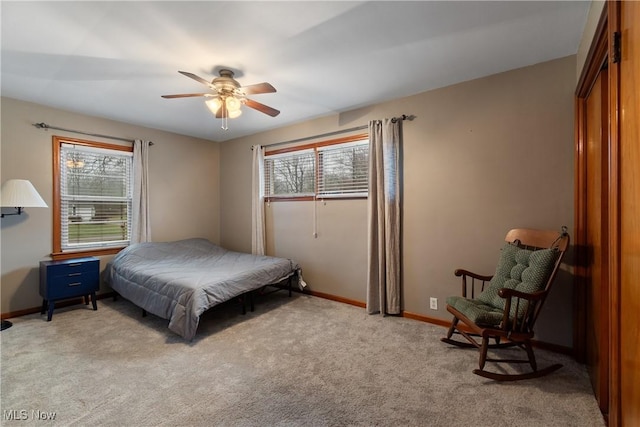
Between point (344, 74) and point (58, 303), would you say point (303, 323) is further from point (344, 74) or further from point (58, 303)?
point (58, 303)

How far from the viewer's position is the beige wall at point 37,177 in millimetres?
3135

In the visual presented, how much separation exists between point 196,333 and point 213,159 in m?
3.23

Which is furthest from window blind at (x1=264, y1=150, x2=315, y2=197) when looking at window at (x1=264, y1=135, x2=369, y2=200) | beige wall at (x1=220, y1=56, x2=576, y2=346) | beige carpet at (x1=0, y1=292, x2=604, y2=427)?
beige carpet at (x1=0, y1=292, x2=604, y2=427)

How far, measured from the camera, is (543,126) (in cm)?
241

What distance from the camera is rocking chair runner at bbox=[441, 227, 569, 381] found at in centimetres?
196

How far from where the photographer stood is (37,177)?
10.9ft

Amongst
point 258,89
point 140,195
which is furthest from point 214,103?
point 140,195

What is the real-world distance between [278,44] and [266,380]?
8.03 feet

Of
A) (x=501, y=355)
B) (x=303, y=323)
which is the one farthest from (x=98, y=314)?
(x=501, y=355)

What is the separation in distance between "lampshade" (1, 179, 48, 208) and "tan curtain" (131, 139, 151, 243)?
1.05 m

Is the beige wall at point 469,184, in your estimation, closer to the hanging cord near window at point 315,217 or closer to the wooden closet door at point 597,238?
the hanging cord near window at point 315,217

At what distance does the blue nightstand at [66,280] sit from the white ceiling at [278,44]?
6.08 ft

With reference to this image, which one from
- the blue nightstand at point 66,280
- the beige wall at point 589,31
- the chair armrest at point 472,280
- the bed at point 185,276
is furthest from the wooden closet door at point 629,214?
the blue nightstand at point 66,280

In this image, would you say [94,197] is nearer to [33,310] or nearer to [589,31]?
[33,310]
